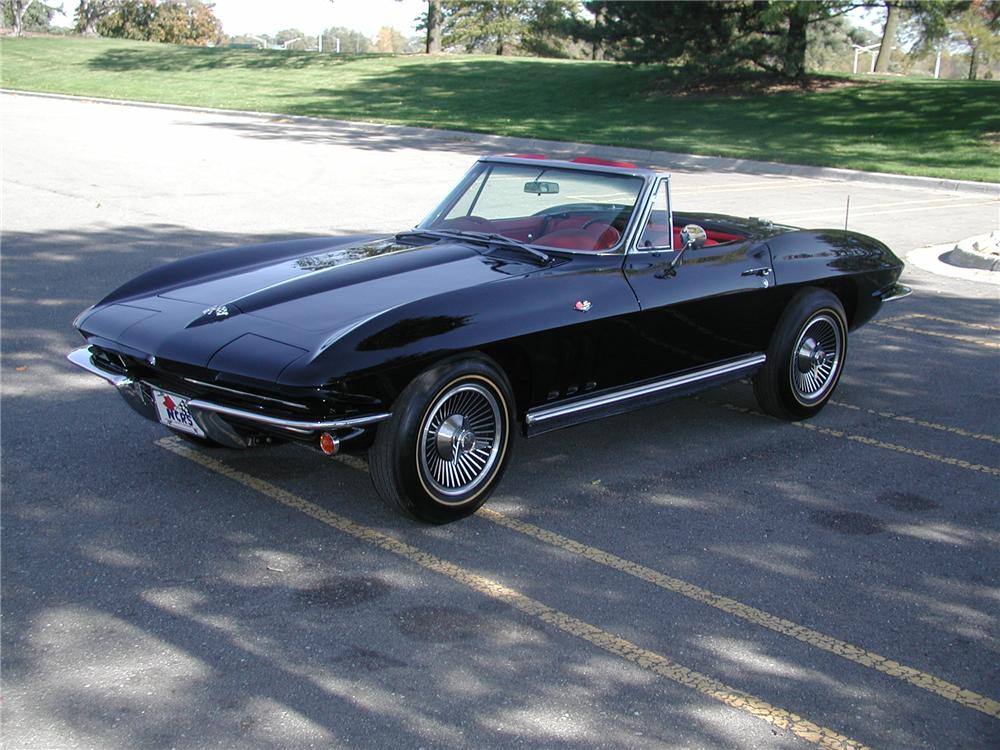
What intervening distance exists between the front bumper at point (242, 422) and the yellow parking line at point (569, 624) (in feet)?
1.66

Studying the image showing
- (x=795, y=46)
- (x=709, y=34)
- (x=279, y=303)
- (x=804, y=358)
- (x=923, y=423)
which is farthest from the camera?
(x=709, y=34)

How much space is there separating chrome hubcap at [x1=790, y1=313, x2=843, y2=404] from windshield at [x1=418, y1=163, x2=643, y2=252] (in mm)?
1417

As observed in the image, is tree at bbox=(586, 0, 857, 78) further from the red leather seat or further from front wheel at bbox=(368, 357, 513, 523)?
front wheel at bbox=(368, 357, 513, 523)

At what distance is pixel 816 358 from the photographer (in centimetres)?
666

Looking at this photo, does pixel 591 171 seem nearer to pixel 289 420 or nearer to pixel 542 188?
pixel 542 188

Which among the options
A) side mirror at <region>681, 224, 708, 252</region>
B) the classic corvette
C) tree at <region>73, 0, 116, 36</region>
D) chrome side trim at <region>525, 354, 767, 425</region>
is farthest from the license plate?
tree at <region>73, 0, 116, 36</region>

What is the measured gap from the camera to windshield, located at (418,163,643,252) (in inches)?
231

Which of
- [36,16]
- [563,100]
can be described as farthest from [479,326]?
[36,16]

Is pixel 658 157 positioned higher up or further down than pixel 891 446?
higher up

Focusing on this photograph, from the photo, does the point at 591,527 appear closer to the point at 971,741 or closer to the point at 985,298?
the point at 971,741

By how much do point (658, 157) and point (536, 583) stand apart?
18.3 metres

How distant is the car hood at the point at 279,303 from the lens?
462 centimetres

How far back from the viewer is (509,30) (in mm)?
65938

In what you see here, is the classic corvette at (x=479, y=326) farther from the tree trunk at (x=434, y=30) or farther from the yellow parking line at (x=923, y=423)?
the tree trunk at (x=434, y=30)
